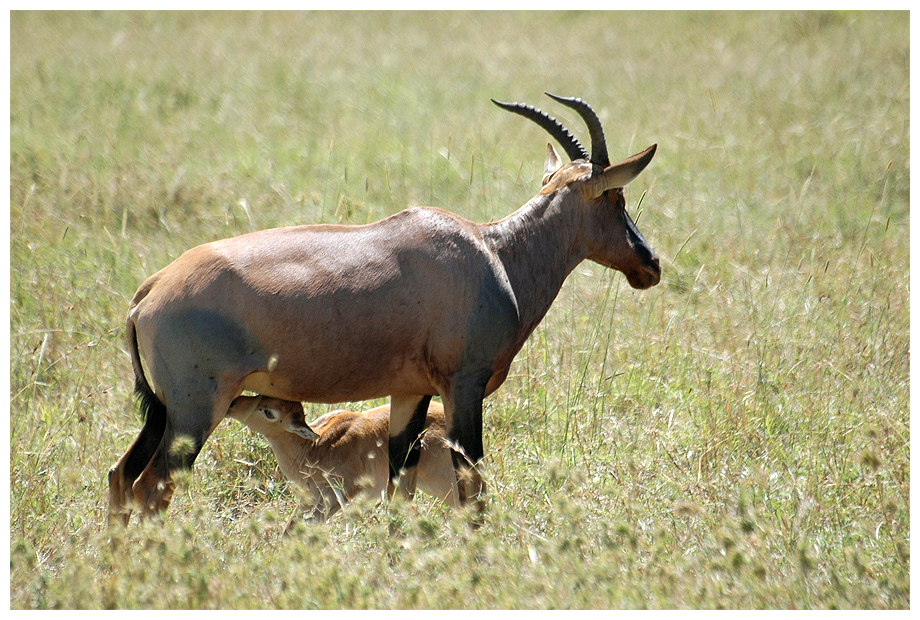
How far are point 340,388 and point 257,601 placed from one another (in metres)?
1.09

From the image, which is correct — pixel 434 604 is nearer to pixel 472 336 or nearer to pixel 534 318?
pixel 472 336

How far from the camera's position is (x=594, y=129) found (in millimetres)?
4926

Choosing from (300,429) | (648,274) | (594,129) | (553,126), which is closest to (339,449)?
(300,429)

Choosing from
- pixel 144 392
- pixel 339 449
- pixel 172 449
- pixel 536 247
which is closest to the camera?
pixel 172 449

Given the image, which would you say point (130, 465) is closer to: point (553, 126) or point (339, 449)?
point (339, 449)

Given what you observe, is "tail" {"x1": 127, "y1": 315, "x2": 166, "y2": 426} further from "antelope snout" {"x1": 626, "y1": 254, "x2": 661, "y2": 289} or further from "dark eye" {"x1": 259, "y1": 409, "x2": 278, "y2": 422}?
"antelope snout" {"x1": 626, "y1": 254, "x2": 661, "y2": 289}

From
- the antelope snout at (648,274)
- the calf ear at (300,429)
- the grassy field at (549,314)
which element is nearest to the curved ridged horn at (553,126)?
the antelope snout at (648,274)

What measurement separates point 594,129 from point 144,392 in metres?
2.68

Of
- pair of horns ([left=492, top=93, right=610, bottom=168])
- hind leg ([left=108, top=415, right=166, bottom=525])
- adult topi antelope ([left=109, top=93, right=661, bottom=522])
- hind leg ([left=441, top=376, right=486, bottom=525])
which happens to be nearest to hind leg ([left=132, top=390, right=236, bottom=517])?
adult topi antelope ([left=109, top=93, right=661, bottom=522])

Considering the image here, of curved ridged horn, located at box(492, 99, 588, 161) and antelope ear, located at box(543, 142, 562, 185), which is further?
antelope ear, located at box(543, 142, 562, 185)

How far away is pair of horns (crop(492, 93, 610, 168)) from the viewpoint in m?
4.92

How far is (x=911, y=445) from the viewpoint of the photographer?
5.29m

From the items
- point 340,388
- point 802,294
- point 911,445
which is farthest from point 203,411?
point 802,294

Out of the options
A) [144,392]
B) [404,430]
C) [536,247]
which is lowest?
[404,430]
